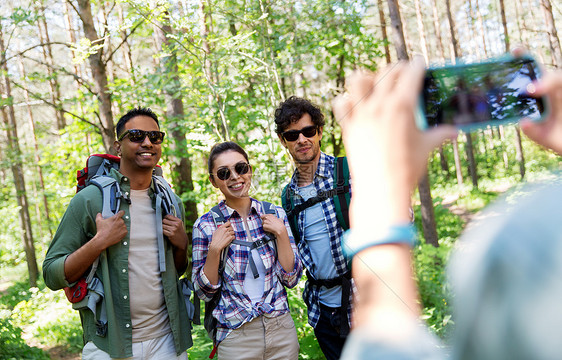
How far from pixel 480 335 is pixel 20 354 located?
268 inches

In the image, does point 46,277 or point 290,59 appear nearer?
point 46,277

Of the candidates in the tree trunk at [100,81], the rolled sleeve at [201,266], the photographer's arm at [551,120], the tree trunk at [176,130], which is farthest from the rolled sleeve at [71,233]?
the tree trunk at [176,130]

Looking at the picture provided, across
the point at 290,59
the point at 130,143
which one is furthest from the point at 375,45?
the point at 130,143

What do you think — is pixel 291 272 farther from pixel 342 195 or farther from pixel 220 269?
pixel 342 195

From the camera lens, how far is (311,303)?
2730mm

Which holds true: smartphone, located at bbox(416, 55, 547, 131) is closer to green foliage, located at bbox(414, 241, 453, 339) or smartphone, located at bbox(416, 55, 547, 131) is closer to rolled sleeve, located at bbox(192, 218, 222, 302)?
green foliage, located at bbox(414, 241, 453, 339)

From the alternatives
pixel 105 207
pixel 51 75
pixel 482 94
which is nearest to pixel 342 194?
pixel 105 207

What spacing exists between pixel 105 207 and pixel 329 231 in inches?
53.0

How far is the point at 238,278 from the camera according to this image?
8.53 feet

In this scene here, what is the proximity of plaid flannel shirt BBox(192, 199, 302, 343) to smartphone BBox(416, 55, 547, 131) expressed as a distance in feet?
6.94

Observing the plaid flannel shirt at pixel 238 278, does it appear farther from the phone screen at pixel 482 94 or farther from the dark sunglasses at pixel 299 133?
the phone screen at pixel 482 94

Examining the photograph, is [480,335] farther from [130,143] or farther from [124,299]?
[130,143]

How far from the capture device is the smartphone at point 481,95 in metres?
0.61

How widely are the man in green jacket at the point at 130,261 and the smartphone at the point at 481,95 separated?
7.32 ft
